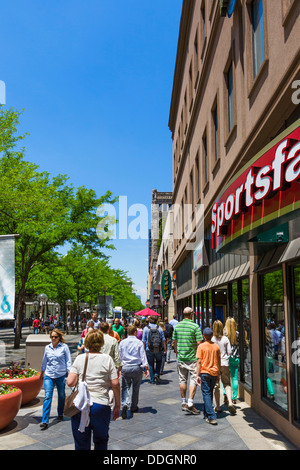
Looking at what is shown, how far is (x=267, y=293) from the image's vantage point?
29.1ft

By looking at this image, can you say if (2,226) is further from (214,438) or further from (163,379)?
(214,438)

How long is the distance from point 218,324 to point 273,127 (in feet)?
14.1

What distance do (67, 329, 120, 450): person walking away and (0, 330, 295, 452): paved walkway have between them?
1689 millimetres

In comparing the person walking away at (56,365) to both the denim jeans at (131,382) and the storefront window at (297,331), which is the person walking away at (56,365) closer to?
the denim jeans at (131,382)

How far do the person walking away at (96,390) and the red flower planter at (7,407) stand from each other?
3012 millimetres

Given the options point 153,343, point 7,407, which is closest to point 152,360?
point 153,343

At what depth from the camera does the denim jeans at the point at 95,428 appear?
4934mm

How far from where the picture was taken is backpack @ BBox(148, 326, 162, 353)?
12.6m

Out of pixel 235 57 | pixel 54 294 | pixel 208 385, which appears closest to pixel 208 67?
pixel 235 57

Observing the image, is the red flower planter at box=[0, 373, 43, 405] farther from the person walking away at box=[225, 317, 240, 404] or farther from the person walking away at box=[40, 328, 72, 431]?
the person walking away at box=[225, 317, 240, 404]

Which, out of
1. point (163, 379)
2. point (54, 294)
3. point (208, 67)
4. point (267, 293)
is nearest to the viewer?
point (267, 293)

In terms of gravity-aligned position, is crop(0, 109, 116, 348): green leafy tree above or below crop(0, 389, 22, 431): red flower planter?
above

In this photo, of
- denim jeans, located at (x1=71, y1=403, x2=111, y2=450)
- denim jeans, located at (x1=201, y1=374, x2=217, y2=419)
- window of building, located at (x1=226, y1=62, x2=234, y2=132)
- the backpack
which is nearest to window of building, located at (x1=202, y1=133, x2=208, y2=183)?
window of building, located at (x1=226, y1=62, x2=234, y2=132)

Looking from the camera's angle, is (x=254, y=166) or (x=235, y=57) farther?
(x=235, y=57)
